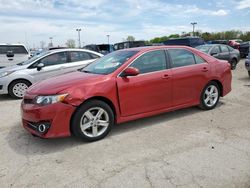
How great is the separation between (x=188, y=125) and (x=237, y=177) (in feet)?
6.06

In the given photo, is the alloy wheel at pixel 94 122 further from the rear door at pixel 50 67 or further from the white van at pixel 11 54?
the white van at pixel 11 54

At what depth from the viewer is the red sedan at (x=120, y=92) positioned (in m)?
3.93

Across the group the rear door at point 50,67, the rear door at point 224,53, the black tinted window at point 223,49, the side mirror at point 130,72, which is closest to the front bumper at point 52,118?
the side mirror at point 130,72

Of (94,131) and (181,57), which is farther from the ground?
(181,57)

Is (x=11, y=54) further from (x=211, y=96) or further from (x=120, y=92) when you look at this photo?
(x=211, y=96)

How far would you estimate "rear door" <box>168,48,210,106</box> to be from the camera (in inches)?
201

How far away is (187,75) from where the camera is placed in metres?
5.21

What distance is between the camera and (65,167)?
3418mm

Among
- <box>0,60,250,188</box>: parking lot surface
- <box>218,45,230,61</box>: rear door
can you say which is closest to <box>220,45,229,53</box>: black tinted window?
<box>218,45,230,61</box>: rear door

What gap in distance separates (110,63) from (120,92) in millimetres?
801

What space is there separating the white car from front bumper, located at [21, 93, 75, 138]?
165 inches

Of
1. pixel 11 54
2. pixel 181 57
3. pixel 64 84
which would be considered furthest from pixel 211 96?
pixel 11 54

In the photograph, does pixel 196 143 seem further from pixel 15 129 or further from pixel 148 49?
pixel 15 129

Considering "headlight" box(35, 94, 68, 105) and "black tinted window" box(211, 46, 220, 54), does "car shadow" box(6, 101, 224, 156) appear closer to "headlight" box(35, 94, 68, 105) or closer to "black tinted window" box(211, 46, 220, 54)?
"headlight" box(35, 94, 68, 105)
